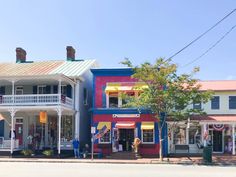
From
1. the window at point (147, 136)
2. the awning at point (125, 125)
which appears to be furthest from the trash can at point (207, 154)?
the awning at point (125, 125)

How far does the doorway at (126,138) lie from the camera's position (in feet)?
115

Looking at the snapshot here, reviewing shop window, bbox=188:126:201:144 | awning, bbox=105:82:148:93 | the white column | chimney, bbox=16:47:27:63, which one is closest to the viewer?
awning, bbox=105:82:148:93

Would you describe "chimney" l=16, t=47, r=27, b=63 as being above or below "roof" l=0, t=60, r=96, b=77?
above

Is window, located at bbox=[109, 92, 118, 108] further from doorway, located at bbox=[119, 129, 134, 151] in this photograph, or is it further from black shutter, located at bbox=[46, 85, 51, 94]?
black shutter, located at bbox=[46, 85, 51, 94]

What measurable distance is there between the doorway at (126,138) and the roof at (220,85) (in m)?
7.40

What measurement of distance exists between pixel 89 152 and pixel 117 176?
645 inches

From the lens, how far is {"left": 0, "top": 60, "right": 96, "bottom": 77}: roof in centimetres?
3588

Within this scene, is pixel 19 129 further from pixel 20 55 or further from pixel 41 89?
pixel 20 55

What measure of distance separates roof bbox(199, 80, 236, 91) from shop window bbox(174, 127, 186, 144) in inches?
156

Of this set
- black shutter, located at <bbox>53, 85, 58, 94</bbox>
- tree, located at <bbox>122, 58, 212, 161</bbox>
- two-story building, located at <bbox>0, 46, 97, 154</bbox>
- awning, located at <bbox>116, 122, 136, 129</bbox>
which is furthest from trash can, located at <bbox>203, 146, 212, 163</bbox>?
black shutter, located at <bbox>53, 85, 58, 94</bbox>

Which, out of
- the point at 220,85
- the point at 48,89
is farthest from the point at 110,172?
the point at 220,85

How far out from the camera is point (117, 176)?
62.0ft

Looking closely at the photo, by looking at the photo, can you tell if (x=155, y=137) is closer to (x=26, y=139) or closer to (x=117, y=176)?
(x=26, y=139)

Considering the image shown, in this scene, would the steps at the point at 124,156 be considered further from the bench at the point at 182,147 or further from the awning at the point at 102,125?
the bench at the point at 182,147
